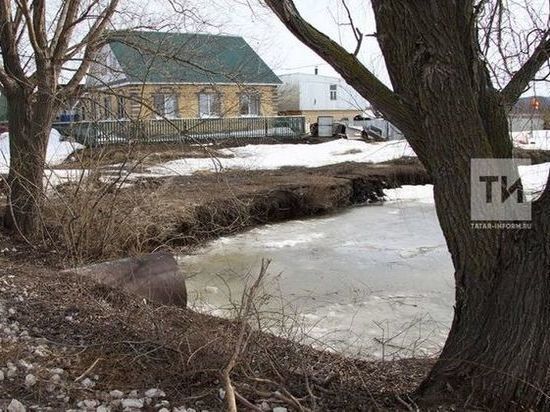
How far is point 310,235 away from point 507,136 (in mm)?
9139

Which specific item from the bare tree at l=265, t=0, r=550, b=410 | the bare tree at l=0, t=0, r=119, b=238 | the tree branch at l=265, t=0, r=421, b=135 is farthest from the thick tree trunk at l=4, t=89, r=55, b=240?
the bare tree at l=265, t=0, r=550, b=410

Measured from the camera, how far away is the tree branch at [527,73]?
3.89 metres

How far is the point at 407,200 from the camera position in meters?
17.3

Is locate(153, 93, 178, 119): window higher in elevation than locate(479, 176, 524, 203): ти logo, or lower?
higher

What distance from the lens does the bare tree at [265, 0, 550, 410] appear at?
346 centimetres

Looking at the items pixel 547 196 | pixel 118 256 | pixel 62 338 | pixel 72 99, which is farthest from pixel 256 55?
pixel 547 196

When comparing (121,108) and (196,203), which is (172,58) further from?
(196,203)

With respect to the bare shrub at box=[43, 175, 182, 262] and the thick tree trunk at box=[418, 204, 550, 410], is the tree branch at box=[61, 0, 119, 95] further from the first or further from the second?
the thick tree trunk at box=[418, 204, 550, 410]

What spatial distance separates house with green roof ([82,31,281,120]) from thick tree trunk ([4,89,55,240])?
63cm

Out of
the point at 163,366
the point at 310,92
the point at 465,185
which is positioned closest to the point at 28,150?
the point at 163,366

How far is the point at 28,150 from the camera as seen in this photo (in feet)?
28.7

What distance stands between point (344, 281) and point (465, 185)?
227 inches

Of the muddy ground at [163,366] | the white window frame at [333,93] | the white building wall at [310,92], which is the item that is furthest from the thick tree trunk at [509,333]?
the white window frame at [333,93]

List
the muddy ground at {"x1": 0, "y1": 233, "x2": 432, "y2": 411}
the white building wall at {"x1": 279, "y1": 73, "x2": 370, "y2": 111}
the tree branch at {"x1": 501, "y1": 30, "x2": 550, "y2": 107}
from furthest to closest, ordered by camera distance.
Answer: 1. the white building wall at {"x1": 279, "y1": 73, "x2": 370, "y2": 111}
2. the tree branch at {"x1": 501, "y1": 30, "x2": 550, "y2": 107}
3. the muddy ground at {"x1": 0, "y1": 233, "x2": 432, "y2": 411}
